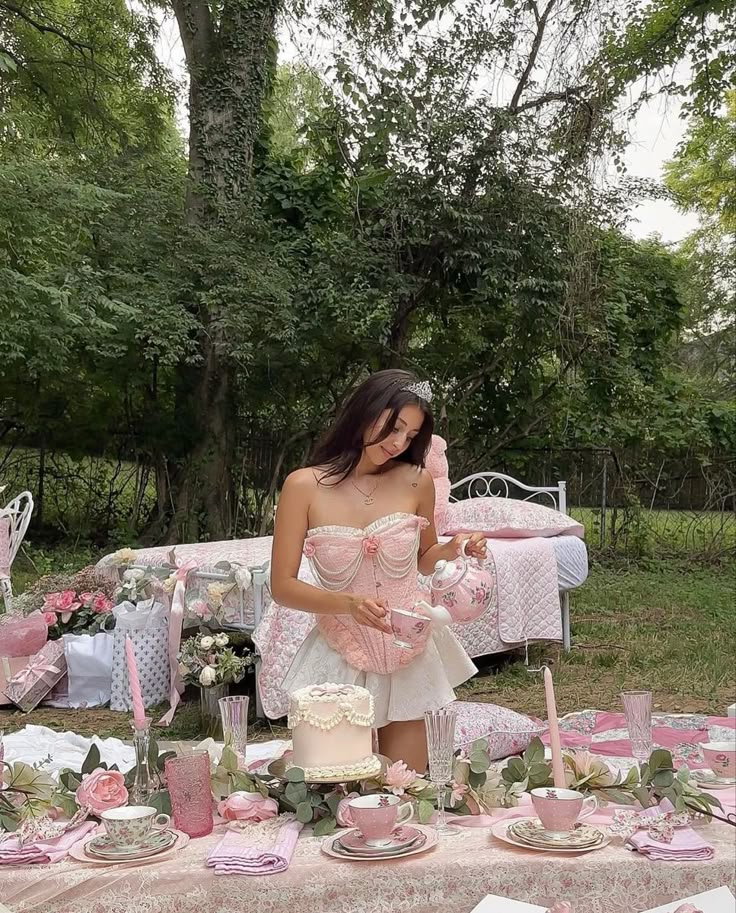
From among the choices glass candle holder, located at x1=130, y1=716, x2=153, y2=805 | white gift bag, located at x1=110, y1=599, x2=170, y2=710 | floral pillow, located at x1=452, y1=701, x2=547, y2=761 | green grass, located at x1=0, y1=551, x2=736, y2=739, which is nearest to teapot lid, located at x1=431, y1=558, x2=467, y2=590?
glass candle holder, located at x1=130, y1=716, x2=153, y2=805

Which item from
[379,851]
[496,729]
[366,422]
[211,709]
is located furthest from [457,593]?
[211,709]

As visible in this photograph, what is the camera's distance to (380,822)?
1.64m

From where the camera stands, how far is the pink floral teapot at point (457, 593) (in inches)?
92.0

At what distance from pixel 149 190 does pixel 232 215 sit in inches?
34.0

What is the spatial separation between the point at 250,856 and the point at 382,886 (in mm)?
231

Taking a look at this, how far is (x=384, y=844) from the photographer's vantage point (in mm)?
1632

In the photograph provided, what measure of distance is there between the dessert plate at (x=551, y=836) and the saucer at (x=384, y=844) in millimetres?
183

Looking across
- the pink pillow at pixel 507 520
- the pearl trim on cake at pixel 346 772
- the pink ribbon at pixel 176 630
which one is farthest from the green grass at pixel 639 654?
the pearl trim on cake at pixel 346 772

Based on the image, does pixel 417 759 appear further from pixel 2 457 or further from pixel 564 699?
pixel 2 457

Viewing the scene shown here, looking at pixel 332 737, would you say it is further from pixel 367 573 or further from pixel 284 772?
pixel 367 573

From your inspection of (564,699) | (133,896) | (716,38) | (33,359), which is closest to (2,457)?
(33,359)

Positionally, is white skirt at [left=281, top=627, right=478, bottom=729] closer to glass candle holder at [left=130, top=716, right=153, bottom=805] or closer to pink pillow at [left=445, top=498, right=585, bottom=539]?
glass candle holder at [left=130, top=716, right=153, bottom=805]

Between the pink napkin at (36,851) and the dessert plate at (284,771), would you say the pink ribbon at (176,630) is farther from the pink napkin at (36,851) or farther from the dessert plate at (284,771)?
the pink napkin at (36,851)

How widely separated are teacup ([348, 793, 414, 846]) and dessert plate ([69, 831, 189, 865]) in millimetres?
314
